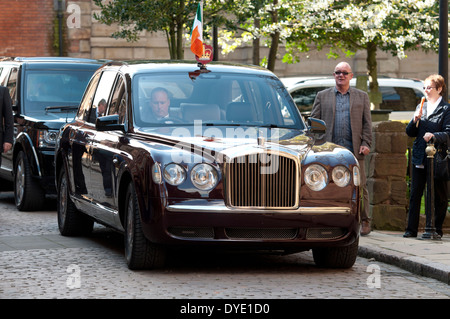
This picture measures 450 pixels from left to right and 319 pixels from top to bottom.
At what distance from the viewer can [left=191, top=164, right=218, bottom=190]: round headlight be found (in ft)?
25.9

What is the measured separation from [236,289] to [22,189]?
6.84 metres

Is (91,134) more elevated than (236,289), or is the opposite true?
(91,134)

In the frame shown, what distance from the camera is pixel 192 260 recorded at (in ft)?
29.7

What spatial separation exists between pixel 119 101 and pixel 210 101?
92cm

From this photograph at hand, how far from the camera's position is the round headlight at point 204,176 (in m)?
7.88

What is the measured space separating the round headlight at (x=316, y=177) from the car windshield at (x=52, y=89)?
657cm

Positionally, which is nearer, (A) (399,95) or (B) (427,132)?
(B) (427,132)

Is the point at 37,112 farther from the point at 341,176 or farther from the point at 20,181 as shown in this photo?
the point at 341,176

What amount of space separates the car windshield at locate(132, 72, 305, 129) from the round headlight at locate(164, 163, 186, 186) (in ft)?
3.62

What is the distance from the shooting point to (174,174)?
7.90 meters

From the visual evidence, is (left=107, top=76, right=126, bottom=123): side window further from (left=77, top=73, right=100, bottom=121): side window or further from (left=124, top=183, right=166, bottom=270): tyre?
(left=124, top=183, right=166, bottom=270): tyre

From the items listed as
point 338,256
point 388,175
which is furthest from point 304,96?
point 338,256
